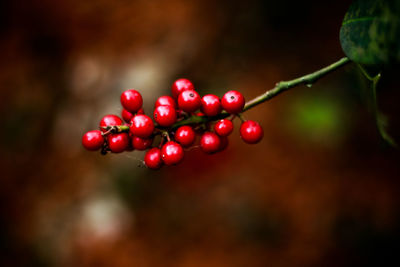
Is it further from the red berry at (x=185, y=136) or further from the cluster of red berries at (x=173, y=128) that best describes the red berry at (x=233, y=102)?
the red berry at (x=185, y=136)

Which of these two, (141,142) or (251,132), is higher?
(141,142)

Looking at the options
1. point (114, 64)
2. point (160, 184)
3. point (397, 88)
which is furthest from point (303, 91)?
point (114, 64)

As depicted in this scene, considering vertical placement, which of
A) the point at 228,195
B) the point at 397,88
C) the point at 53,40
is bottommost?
the point at 228,195

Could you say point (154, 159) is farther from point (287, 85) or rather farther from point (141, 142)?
point (287, 85)

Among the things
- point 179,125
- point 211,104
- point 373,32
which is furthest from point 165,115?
point 373,32

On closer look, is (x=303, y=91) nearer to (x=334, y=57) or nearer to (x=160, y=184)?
(x=334, y=57)

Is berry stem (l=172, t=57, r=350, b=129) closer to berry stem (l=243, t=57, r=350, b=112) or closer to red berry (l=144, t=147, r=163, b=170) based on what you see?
berry stem (l=243, t=57, r=350, b=112)
